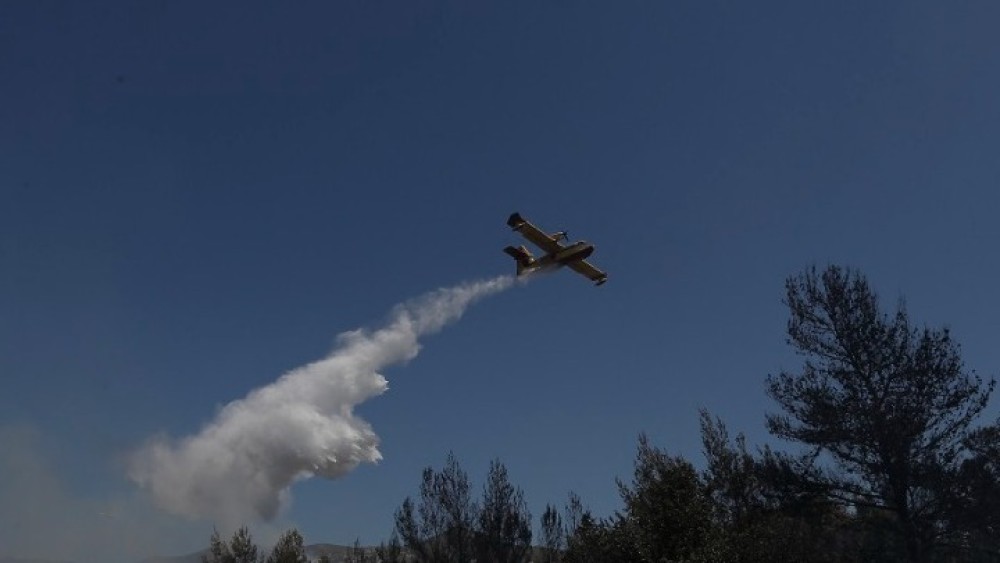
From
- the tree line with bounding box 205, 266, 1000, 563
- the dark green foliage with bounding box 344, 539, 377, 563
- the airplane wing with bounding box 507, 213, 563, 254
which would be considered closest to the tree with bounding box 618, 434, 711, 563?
the tree line with bounding box 205, 266, 1000, 563

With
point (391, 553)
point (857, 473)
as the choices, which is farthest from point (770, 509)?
point (391, 553)

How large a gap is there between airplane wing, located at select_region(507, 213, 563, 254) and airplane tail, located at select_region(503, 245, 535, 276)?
240 cm

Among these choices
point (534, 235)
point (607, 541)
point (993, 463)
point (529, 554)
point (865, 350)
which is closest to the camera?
point (607, 541)

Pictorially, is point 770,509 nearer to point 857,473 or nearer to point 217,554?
point 857,473

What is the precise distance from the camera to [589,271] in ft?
149

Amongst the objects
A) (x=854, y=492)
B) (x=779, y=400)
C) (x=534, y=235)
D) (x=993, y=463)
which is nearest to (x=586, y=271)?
(x=534, y=235)

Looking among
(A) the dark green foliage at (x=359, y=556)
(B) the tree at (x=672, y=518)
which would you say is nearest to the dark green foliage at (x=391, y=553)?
(A) the dark green foliage at (x=359, y=556)

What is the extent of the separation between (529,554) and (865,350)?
2894 centimetres

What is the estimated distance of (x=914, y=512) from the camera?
2975 cm

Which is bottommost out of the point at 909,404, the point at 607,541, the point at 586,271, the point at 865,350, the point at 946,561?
the point at 946,561

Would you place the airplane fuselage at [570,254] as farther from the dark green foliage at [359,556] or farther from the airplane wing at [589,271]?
the dark green foliage at [359,556]

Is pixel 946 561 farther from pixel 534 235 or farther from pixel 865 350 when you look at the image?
pixel 534 235

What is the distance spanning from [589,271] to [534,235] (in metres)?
4.70

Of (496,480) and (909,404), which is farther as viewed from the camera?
(496,480)
